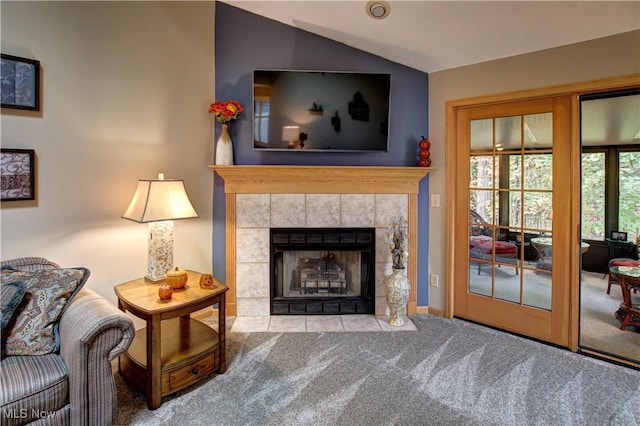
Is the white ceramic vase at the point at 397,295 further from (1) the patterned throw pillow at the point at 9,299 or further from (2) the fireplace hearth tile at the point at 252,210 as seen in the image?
(1) the patterned throw pillow at the point at 9,299

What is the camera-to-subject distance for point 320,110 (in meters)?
3.06

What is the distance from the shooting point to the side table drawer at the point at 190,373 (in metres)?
2.00

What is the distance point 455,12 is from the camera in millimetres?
2457

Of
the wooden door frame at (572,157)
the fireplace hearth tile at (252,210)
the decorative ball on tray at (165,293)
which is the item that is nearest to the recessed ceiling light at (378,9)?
the wooden door frame at (572,157)

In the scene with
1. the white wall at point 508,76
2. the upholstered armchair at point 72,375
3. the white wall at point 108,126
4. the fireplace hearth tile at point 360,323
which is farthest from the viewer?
the fireplace hearth tile at point 360,323

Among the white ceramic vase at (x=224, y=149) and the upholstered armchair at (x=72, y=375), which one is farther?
the white ceramic vase at (x=224, y=149)

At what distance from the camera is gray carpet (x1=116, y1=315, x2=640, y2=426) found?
1.88m

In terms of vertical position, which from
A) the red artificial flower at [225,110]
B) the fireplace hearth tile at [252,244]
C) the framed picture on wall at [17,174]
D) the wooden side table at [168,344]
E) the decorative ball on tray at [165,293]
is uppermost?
the red artificial flower at [225,110]

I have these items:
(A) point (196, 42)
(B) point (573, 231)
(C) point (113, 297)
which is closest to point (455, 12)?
(B) point (573, 231)

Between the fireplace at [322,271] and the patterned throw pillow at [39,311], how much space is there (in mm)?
1713

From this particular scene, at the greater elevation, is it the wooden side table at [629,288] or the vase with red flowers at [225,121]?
the vase with red flowers at [225,121]

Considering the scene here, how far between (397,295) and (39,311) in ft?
8.18

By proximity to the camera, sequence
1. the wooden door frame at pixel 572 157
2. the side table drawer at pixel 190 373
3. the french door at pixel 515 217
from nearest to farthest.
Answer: the side table drawer at pixel 190 373
the wooden door frame at pixel 572 157
the french door at pixel 515 217

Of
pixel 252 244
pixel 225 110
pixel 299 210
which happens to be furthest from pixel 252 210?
pixel 225 110
